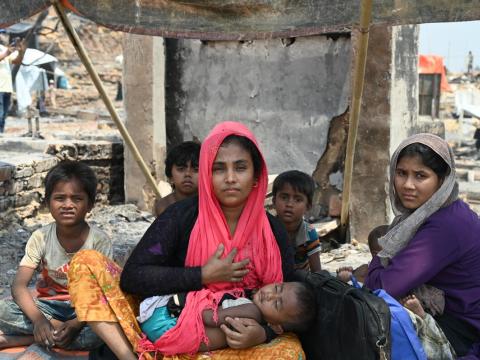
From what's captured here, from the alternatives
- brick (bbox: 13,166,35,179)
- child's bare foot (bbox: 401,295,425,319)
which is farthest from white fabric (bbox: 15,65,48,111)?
child's bare foot (bbox: 401,295,425,319)

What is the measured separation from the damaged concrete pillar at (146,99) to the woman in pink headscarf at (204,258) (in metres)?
4.22

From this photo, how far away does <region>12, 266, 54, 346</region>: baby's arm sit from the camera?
298cm

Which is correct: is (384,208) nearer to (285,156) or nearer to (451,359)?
(285,156)

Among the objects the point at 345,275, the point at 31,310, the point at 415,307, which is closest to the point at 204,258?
the point at 345,275

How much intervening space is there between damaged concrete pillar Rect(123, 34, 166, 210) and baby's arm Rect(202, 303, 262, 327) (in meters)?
4.54

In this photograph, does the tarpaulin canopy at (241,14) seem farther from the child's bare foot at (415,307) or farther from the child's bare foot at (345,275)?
the child's bare foot at (415,307)

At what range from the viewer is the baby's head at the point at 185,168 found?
4.03 metres

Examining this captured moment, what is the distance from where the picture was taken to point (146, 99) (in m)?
6.89

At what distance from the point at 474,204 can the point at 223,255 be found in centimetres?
754

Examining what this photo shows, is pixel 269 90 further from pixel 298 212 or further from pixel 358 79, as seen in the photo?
pixel 298 212

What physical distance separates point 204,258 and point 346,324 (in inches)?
26.1

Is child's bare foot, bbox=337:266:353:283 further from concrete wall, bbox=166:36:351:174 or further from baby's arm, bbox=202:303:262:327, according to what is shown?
concrete wall, bbox=166:36:351:174

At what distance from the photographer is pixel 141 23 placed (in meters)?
3.91

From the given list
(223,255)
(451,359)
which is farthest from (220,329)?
(451,359)
